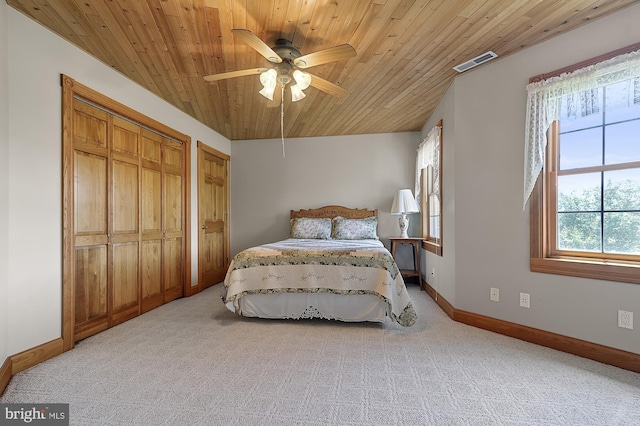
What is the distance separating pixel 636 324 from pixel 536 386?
873 mm

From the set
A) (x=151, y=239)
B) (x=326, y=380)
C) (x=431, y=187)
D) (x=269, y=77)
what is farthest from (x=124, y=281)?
(x=431, y=187)

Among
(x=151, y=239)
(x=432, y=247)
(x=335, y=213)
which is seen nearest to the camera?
(x=151, y=239)

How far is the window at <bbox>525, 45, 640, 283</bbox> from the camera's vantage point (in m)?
2.09

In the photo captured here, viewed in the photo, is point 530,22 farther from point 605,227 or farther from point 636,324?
point 636,324

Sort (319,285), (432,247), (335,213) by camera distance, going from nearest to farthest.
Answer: (319,285) < (432,247) < (335,213)

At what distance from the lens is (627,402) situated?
1656 millimetres

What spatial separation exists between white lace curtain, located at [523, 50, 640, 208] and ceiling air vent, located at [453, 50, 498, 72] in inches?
17.0

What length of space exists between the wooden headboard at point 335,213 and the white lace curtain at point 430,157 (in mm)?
824

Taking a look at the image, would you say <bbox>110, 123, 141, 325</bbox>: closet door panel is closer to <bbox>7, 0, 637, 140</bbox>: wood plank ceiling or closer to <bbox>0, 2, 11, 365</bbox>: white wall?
<bbox>7, 0, 637, 140</bbox>: wood plank ceiling

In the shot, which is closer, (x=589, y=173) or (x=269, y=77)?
(x=589, y=173)

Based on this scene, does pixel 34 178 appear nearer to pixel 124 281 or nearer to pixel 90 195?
pixel 90 195

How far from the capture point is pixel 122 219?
3055 mm

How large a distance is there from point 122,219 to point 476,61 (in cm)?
375

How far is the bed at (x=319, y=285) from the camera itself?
2865 millimetres
